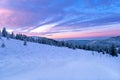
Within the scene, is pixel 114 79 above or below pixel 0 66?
below

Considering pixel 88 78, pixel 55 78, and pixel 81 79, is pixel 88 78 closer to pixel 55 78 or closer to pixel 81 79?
pixel 81 79

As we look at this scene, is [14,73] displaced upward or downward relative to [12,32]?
downward

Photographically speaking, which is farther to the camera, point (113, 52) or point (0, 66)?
point (113, 52)

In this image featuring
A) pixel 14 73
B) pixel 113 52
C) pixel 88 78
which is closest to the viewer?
pixel 14 73

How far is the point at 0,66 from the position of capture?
505 inches

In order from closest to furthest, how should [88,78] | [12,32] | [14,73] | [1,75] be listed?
[1,75] → [14,73] → [88,78] → [12,32]

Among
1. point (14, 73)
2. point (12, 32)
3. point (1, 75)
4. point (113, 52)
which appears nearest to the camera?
point (1, 75)

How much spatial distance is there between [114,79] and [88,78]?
192 cm

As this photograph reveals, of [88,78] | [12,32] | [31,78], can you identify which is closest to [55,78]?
[31,78]

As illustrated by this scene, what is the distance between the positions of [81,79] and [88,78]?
0.65 m

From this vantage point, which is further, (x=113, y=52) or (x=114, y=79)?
→ (x=113, y=52)

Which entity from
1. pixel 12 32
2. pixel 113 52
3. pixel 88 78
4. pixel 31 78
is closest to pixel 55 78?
pixel 31 78

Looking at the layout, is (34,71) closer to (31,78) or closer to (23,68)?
(23,68)

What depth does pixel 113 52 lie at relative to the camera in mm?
52219
